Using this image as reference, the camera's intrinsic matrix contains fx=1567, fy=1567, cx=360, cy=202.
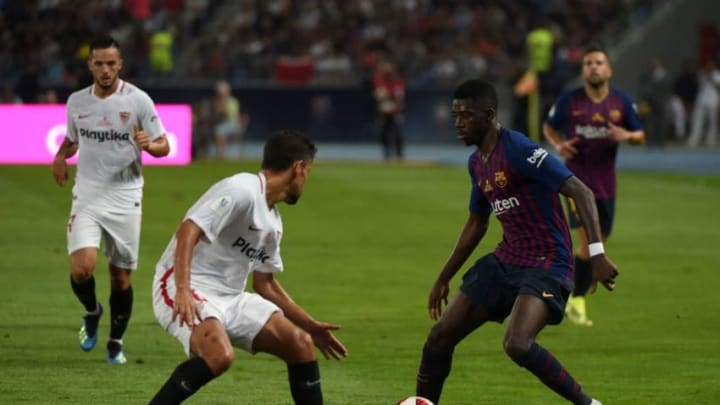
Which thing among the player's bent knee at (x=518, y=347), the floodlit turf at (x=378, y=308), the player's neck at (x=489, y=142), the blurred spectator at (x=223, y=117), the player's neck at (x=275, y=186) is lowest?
the blurred spectator at (x=223, y=117)

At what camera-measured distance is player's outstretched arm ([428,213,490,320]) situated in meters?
9.63

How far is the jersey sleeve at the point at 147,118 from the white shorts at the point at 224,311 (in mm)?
3712

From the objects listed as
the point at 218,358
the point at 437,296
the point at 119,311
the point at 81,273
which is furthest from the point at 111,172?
the point at 218,358

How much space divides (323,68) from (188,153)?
8880 mm

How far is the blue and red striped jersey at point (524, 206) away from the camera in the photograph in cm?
925

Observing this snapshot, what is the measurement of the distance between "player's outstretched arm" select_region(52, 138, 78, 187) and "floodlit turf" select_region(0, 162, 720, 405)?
4.52 ft

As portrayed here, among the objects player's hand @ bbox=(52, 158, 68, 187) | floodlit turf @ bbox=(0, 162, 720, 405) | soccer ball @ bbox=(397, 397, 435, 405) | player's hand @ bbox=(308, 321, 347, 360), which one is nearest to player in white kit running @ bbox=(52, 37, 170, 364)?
player's hand @ bbox=(52, 158, 68, 187)

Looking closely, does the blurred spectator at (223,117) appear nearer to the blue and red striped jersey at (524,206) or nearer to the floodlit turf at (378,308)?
the floodlit turf at (378,308)

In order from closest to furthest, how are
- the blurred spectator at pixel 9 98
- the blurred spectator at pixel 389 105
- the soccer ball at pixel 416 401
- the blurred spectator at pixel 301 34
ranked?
the soccer ball at pixel 416 401, the blurred spectator at pixel 9 98, the blurred spectator at pixel 389 105, the blurred spectator at pixel 301 34

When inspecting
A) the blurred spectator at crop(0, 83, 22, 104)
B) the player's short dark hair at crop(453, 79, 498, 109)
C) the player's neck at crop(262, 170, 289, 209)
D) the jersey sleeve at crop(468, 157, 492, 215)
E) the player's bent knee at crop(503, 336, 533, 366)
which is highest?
the player's short dark hair at crop(453, 79, 498, 109)

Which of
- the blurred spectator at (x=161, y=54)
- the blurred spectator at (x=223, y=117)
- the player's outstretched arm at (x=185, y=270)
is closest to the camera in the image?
the player's outstretched arm at (x=185, y=270)

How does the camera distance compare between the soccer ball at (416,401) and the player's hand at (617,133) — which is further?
the player's hand at (617,133)

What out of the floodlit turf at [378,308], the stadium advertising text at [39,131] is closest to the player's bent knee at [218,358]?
the floodlit turf at [378,308]

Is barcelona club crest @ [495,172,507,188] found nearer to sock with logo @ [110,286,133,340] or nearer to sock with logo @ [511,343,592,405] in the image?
sock with logo @ [511,343,592,405]
